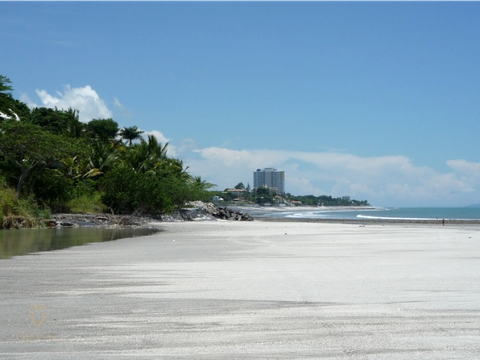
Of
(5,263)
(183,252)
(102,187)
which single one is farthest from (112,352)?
(102,187)

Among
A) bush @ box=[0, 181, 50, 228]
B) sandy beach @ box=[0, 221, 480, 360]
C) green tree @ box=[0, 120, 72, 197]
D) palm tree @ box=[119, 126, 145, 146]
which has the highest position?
palm tree @ box=[119, 126, 145, 146]

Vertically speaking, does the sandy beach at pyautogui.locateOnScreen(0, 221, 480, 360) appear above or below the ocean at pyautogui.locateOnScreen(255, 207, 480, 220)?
below

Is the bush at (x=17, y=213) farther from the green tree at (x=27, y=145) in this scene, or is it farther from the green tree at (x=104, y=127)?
the green tree at (x=104, y=127)

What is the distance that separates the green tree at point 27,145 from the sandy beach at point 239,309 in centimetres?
1967

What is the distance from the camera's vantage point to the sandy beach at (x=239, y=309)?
16.2 feet

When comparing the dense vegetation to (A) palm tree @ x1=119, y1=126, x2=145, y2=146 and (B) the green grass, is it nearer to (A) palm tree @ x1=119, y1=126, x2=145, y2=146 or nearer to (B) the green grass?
(B) the green grass

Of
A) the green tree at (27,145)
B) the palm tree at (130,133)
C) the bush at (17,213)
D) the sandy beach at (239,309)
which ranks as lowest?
the sandy beach at (239,309)

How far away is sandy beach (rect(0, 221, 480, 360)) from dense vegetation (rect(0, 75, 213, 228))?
63.0 feet

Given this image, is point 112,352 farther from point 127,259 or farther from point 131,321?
point 127,259

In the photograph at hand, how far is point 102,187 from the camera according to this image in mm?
37719

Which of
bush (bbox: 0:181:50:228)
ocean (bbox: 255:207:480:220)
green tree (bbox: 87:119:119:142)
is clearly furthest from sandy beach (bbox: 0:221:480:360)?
green tree (bbox: 87:119:119:142)

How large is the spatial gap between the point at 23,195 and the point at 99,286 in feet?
83.5

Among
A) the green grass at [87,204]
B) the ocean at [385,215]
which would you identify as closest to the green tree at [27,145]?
the green grass at [87,204]

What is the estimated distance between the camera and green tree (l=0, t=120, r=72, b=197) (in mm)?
29281
